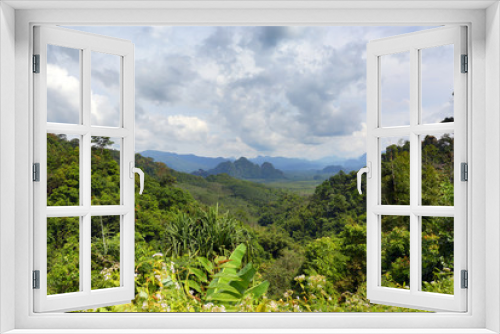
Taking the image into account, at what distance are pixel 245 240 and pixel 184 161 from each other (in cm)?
169

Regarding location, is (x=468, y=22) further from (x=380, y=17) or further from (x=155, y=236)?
(x=155, y=236)

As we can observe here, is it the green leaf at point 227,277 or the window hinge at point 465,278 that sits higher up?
the window hinge at point 465,278

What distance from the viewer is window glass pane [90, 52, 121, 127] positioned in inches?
172

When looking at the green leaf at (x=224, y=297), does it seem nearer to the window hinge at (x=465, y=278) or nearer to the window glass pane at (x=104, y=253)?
the window glass pane at (x=104, y=253)

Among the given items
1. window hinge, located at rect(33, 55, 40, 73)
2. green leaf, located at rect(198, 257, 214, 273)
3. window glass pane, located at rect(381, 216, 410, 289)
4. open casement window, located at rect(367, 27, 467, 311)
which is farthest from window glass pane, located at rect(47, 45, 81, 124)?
window glass pane, located at rect(381, 216, 410, 289)

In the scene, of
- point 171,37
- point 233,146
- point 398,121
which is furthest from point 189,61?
point 398,121

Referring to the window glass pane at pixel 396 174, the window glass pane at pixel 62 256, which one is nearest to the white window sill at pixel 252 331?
the window glass pane at pixel 62 256

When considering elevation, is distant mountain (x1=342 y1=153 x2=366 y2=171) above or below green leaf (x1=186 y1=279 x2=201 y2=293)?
above

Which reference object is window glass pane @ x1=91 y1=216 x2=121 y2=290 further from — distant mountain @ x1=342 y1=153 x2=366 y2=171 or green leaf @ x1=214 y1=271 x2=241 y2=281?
distant mountain @ x1=342 y1=153 x2=366 y2=171

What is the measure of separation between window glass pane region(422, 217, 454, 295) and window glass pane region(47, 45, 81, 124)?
3244 mm

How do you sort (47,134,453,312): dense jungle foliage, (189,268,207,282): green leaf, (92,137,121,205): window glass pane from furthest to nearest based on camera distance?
(92,137,121,205): window glass pane
(189,268,207,282): green leaf
(47,134,453,312): dense jungle foliage

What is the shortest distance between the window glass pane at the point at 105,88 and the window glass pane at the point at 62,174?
0.71 metres

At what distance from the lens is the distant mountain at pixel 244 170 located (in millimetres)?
5610

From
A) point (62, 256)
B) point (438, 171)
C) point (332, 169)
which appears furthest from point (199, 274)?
point (332, 169)
